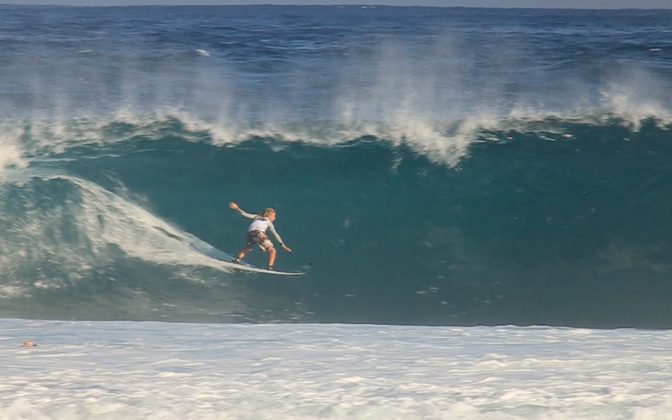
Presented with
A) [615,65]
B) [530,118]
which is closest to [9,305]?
[530,118]

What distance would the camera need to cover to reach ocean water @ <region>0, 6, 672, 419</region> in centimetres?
488

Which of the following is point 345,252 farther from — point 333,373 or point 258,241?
point 333,373

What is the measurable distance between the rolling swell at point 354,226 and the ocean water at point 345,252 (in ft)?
0.09

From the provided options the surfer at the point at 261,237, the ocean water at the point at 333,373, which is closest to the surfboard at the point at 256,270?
the surfer at the point at 261,237

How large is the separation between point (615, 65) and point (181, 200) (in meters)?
14.1

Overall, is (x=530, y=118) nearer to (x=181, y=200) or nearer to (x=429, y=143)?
(x=429, y=143)

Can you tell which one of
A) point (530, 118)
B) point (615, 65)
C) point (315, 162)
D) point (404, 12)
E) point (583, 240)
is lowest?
point (583, 240)

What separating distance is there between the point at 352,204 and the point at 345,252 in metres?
1.12

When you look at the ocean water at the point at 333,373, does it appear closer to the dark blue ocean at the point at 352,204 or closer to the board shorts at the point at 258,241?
the dark blue ocean at the point at 352,204

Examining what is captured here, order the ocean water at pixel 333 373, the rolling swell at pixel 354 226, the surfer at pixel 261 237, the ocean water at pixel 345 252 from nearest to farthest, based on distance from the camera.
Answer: the ocean water at pixel 333 373, the ocean water at pixel 345 252, the rolling swell at pixel 354 226, the surfer at pixel 261 237

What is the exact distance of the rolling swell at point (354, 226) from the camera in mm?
8555

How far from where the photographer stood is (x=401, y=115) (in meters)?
13.4

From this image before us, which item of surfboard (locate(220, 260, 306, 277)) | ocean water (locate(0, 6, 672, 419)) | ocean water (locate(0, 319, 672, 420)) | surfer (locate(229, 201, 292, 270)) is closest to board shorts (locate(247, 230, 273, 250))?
surfer (locate(229, 201, 292, 270))

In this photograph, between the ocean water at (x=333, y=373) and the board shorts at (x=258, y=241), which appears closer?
the ocean water at (x=333, y=373)
